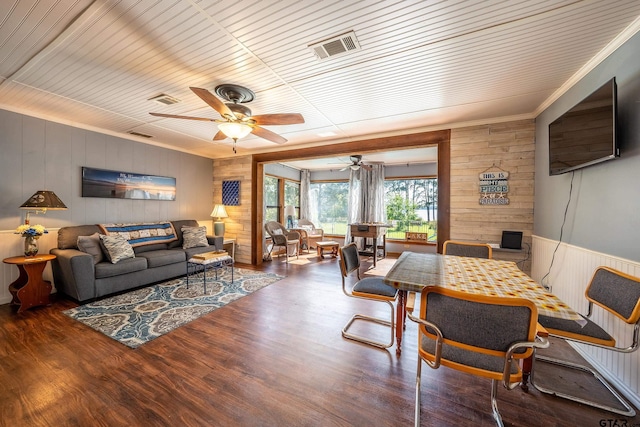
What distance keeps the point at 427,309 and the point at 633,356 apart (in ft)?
5.57

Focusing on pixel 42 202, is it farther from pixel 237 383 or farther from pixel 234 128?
pixel 237 383

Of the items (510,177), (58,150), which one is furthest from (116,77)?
(510,177)

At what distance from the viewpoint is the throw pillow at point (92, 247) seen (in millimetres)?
3404

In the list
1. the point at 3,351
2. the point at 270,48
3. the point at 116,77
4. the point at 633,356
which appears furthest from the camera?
the point at 116,77

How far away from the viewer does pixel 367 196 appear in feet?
23.7

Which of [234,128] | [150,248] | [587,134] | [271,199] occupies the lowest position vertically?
[150,248]

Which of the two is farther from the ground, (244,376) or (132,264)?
(132,264)

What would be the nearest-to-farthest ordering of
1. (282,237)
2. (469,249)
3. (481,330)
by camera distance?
1. (481,330)
2. (469,249)
3. (282,237)

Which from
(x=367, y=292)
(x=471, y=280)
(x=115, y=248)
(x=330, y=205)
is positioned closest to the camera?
(x=471, y=280)

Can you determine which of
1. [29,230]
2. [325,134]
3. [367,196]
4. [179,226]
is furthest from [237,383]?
[367,196]

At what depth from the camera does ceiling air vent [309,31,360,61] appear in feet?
6.14

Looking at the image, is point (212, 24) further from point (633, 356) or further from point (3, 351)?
point (633, 356)

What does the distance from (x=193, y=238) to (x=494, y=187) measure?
521 cm

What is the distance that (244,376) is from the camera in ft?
6.17
